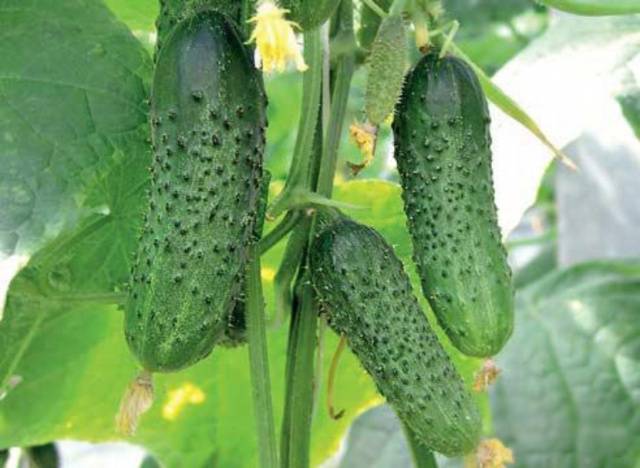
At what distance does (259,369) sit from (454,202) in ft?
1.18

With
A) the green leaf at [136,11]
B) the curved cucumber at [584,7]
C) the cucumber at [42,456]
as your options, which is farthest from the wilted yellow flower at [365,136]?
the cucumber at [42,456]

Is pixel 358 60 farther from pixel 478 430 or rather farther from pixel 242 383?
pixel 242 383

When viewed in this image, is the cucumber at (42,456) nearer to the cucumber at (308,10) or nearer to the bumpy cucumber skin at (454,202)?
the bumpy cucumber skin at (454,202)

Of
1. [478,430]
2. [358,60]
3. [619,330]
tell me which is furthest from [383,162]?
[478,430]

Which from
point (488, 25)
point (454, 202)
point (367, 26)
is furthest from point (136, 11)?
point (488, 25)

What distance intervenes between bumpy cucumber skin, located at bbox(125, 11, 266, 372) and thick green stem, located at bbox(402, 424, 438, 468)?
1.24ft

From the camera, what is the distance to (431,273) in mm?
1938

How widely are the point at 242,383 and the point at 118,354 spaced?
27cm

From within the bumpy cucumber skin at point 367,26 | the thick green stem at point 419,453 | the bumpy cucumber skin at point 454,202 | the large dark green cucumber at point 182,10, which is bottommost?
the thick green stem at point 419,453

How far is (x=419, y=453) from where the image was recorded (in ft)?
6.68

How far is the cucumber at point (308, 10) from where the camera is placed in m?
1.77

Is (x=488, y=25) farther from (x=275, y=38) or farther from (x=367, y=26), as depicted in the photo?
(x=275, y=38)

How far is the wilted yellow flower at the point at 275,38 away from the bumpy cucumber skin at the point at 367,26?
1.57 feet

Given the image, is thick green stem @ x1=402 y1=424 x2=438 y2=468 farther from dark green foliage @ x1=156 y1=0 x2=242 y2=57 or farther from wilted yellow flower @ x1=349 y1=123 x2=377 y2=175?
dark green foliage @ x1=156 y1=0 x2=242 y2=57
